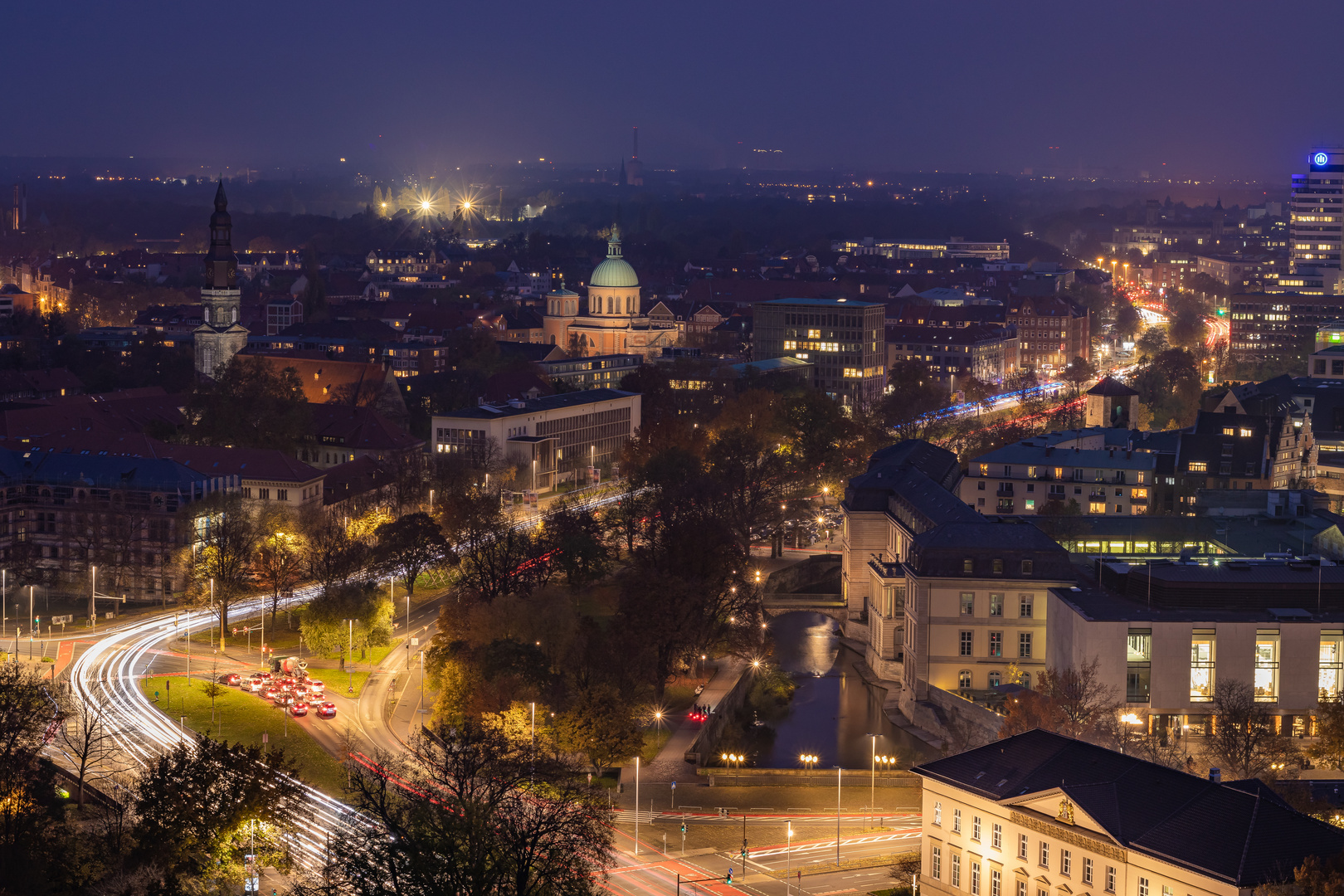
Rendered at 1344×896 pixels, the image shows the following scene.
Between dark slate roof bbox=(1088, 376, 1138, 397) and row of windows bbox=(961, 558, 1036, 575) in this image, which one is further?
dark slate roof bbox=(1088, 376, 1138, 397)

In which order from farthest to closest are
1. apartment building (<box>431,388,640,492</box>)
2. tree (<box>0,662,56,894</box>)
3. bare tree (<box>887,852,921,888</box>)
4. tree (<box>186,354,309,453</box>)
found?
apartment building (<box>431,388,640,492</box>)
tree (<box>186,354,309,453</box>)
bare tree (<box>887,852,921,888</box>)
tree (<box>0,662,56,894</box>)

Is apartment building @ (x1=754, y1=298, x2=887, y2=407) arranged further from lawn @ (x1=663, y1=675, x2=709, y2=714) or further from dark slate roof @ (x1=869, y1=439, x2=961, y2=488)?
lawn @ (x1=663, y1=675, x2=709, y2=714)

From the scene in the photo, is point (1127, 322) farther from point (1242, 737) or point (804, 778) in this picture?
point (804, 778)

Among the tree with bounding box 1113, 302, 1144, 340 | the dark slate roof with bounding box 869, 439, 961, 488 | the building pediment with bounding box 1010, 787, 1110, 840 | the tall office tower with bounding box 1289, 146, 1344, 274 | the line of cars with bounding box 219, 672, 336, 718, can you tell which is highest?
the tall office tower with bounding box 1289, 146, 1344, 274

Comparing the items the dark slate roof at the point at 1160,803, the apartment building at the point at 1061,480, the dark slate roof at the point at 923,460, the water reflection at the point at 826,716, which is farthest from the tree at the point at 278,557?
the dark slate roof at the point at 1160,803

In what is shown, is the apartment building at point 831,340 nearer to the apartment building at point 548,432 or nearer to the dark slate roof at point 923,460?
the apartment building at point 548,432

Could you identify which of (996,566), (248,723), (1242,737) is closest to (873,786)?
(1242,737)

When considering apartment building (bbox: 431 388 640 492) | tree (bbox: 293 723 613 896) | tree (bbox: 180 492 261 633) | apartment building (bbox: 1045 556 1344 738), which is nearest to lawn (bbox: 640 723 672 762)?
tree (bbox: 293 723 613 896)

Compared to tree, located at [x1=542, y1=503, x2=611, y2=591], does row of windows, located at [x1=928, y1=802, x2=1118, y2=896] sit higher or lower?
lower
